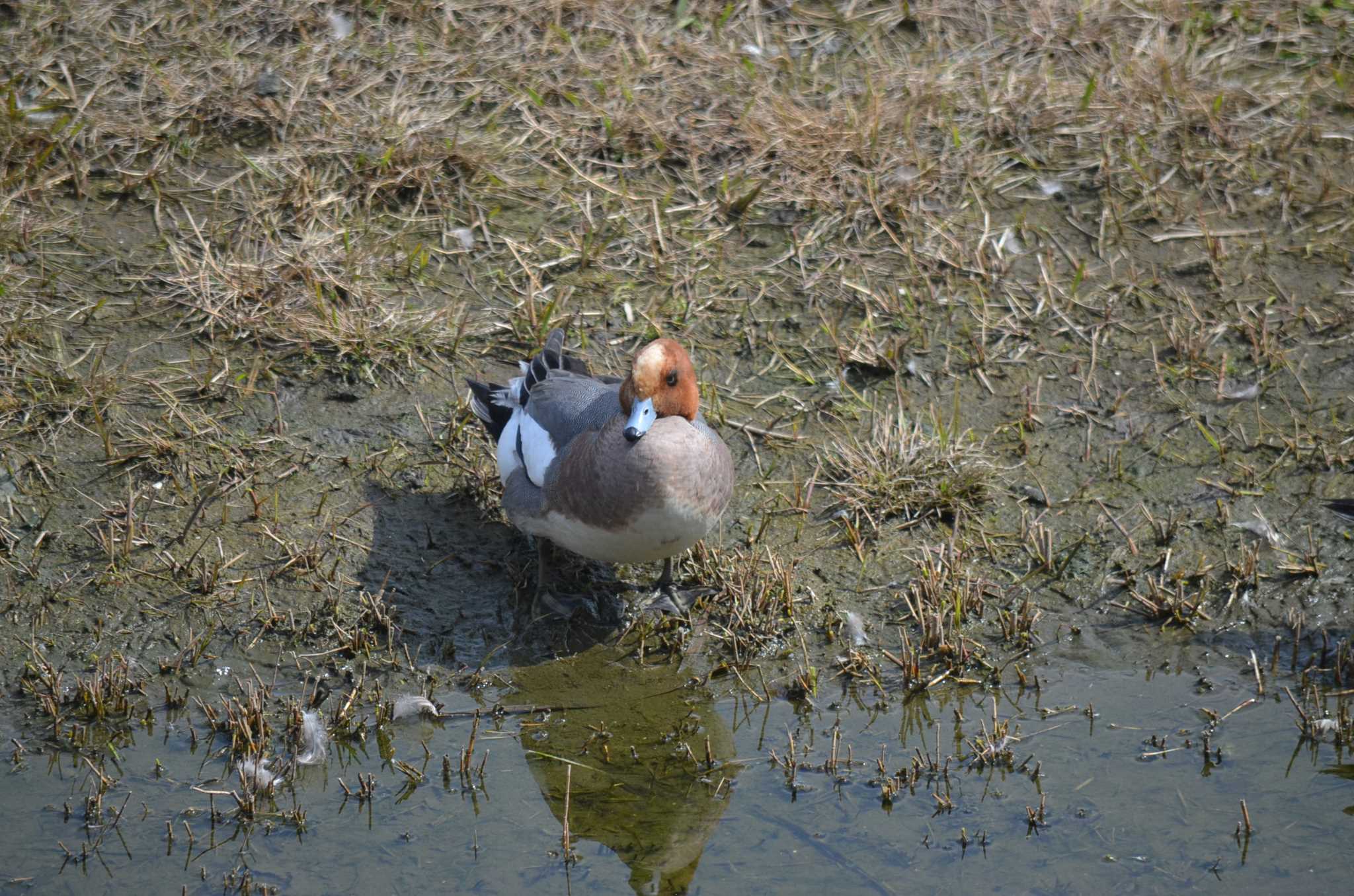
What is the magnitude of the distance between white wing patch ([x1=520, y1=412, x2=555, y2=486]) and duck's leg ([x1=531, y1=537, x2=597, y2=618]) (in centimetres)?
29

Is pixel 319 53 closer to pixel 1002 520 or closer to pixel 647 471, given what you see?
pixel 647 471

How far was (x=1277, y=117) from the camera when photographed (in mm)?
6086

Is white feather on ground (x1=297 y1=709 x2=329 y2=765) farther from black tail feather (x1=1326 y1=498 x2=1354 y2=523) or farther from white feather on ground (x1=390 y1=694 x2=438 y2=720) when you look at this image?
black tail feather (x1=1326 y1=498 x2=1354 y2=523)

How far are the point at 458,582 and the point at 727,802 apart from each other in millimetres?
1272

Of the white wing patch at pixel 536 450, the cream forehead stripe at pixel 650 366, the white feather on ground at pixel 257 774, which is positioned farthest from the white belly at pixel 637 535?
the white feather on ground at pixel 257 774

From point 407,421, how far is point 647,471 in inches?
55.6

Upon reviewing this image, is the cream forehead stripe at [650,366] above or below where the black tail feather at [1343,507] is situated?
above

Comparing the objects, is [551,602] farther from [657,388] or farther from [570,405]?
[657,388]

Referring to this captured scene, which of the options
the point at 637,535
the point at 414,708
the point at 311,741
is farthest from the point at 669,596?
the point at 311,741

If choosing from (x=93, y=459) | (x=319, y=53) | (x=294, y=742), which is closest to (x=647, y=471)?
(x=294, y=742)

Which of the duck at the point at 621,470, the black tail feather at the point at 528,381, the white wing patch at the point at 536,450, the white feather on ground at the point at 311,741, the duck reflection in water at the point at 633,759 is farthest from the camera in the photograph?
the black tail feather at the point at 528,381

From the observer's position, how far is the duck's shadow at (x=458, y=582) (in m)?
4.12

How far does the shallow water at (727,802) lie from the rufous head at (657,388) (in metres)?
0.81

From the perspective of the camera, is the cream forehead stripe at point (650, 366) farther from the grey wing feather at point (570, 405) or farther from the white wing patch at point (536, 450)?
the white wing patch at point (536, 450)
